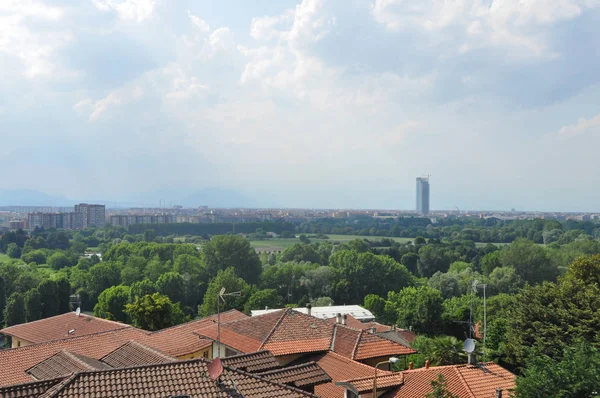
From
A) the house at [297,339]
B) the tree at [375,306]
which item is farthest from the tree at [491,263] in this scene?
the house at [297,339]

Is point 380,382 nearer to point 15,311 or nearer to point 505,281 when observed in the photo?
point 505,281

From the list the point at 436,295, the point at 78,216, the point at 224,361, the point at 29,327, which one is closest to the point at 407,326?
the point at 436,295

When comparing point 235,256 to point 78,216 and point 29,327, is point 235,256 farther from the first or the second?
point 78,216

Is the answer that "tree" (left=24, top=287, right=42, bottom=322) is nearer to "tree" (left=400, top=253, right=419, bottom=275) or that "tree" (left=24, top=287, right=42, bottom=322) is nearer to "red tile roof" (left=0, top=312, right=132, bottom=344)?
"red tile roof" (left=0, top=312, right=132, bottom=344)

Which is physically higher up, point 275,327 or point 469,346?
point 469,346

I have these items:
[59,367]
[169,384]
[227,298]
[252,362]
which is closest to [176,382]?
[169,384]

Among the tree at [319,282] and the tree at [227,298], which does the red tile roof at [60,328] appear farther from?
the tree at [319,282]
